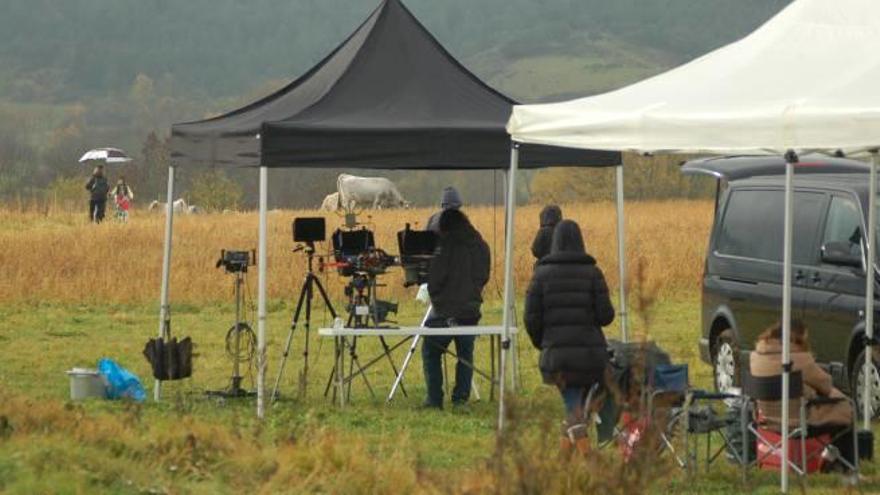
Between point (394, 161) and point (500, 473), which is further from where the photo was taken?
point (394, 161)

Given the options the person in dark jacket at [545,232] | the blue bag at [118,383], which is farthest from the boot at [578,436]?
the person in dark jacket at [545,232]

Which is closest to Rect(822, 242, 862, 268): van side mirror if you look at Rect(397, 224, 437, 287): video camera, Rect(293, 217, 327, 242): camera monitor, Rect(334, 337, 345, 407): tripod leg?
Rect(397, 224, 437, 287): video camera

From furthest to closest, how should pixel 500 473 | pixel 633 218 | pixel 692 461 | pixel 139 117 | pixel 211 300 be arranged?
1. pixel 139 117
2. pixel 633 218
3. pixel 211 300
4. pixel 692 461
5. pixel 500 473

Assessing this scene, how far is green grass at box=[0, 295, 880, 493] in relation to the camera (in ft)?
38.4

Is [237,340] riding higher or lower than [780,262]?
lower

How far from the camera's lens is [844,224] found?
1688 cm

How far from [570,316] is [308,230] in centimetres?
477

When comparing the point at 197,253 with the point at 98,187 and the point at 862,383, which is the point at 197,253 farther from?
the point at 862,383

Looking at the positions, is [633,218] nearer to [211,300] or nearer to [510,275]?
[211,300]

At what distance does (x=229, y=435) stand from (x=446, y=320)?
15.7ft

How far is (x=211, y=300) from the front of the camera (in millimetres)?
30844

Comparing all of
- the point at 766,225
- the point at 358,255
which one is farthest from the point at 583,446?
the point at 766,225

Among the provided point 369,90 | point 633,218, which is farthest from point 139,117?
point 369,90

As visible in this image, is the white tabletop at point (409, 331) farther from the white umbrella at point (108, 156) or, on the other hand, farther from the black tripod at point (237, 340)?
the white umbrella at point (108, 156)
